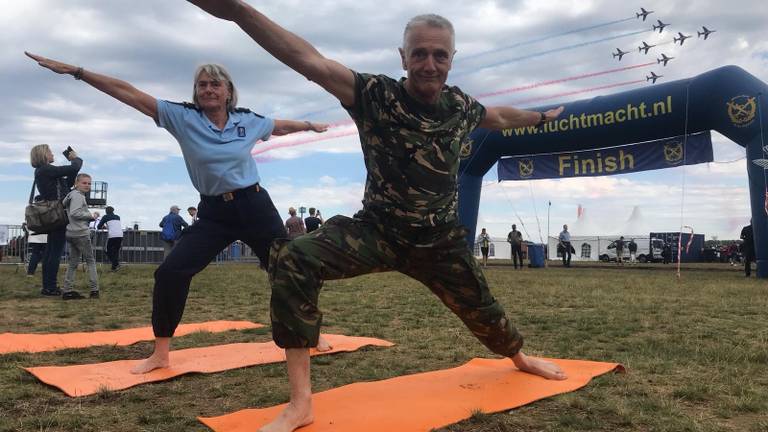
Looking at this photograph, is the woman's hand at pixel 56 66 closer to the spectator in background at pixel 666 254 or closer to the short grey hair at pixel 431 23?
the short grey hair at pixel 431 23

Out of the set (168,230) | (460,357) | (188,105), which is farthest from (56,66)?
(168,230)

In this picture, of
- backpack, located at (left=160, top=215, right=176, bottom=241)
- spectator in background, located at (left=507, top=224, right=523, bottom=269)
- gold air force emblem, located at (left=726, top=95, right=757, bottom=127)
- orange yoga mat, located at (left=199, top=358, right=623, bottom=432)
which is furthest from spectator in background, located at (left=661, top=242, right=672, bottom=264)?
orange yoga mat, located at (left=199, top=358, right=623, bottom=432)

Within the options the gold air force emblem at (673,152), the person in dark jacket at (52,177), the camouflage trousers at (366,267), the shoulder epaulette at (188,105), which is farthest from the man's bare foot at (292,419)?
the gold air force emblem at (673,152)

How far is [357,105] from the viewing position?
8.57ft

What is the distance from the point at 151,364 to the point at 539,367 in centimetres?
230

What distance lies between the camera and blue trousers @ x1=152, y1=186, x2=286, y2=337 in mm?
3621

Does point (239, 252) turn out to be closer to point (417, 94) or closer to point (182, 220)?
point (182, 220)

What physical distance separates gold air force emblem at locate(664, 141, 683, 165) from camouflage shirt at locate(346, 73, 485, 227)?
14.2m

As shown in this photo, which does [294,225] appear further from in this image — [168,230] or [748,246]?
[748,246]

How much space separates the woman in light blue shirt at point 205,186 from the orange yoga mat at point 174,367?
0.16 meters

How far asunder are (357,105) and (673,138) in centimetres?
1454

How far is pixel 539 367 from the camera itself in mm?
3416

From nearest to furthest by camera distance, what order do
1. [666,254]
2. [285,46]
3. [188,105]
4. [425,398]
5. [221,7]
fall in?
[221,7] → [285,46] → [425,398] → [188,105] → [666,254]

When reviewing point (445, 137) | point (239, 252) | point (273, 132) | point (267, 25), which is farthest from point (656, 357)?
point (239, 252)
